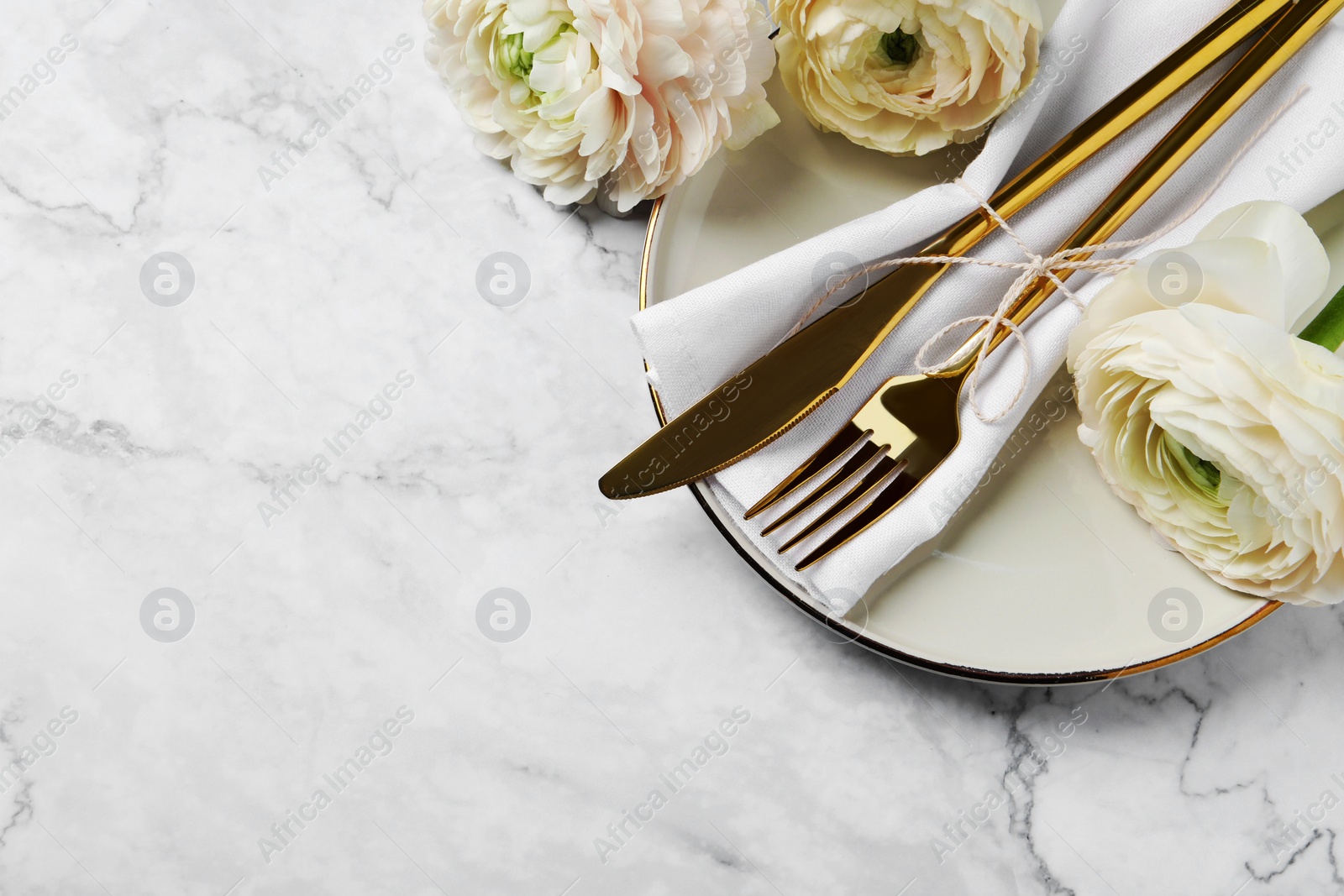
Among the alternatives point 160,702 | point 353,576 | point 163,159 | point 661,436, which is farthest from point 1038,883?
point 163,159

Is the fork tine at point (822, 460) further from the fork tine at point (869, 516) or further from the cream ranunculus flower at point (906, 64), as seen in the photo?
the cream ranunculus flower at point (906, 64)

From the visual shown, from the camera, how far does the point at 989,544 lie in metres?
0.55

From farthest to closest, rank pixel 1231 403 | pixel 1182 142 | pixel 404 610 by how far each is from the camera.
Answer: pixel 404 610
pixel 1182 142
pixel 1231 403

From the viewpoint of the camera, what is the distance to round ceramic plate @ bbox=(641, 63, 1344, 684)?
21.0 inches

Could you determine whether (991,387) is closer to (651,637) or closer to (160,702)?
(651,637)

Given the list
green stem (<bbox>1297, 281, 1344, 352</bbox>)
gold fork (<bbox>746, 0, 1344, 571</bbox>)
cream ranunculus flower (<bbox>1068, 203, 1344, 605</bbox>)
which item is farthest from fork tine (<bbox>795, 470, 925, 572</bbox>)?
green stem (<bbox>1297, 281, 1344, 352</bbox>)

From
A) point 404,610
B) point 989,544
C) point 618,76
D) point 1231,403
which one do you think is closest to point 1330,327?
point 1231,403

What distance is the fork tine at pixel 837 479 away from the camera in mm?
537

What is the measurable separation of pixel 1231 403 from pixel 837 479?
20 cm

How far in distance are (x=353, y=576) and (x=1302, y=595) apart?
581mm

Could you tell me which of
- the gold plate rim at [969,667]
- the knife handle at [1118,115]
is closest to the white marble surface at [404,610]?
the gold plate rim at [969,667]

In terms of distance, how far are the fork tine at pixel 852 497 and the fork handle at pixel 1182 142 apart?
6 centimetres

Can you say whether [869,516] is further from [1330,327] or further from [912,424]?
[1330,327]

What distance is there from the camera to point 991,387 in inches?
21.1
